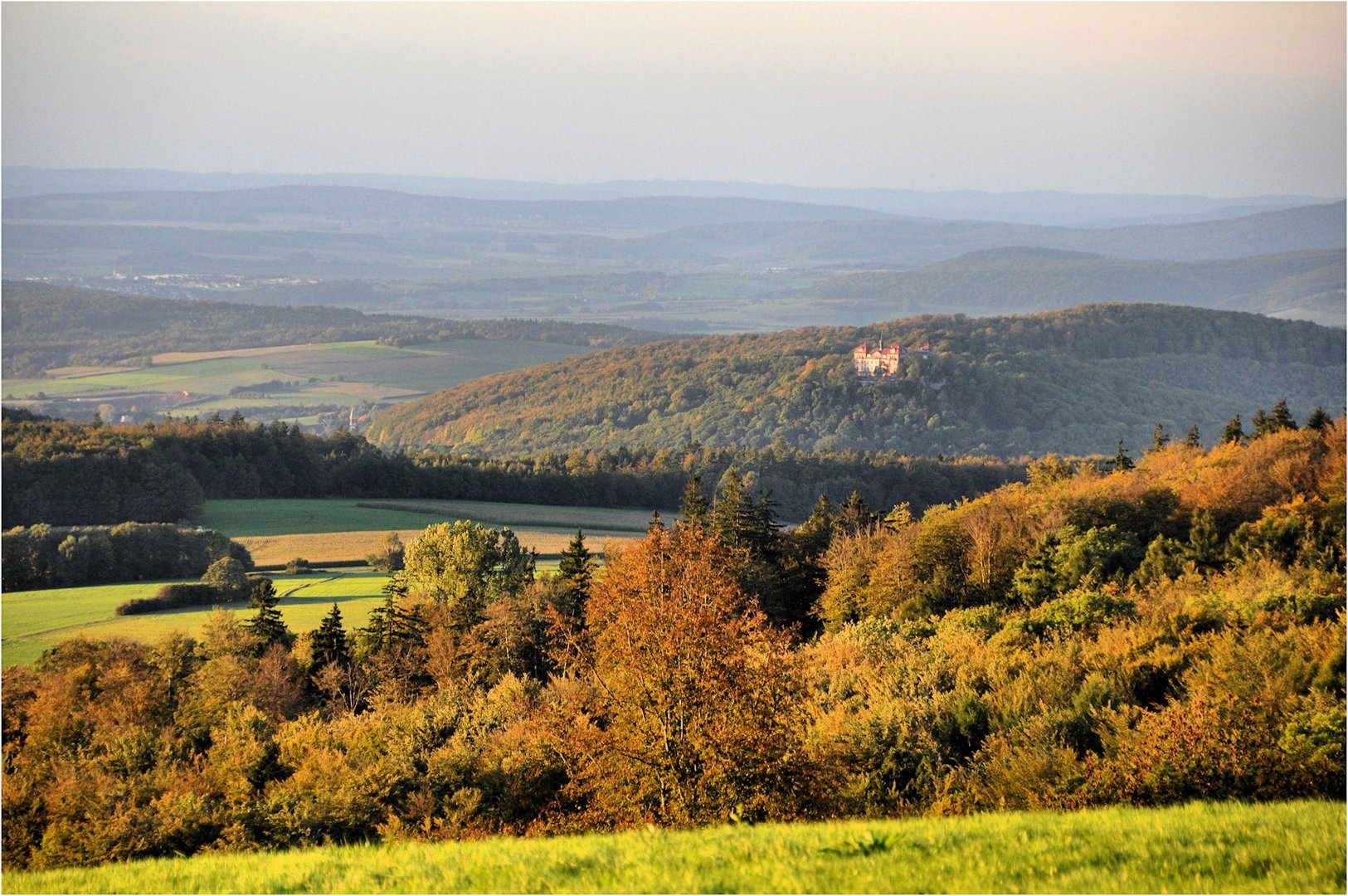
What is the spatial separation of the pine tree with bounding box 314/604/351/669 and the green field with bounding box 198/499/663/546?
93.6 feet

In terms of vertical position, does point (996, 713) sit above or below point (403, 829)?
above

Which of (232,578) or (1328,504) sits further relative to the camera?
(232,578)

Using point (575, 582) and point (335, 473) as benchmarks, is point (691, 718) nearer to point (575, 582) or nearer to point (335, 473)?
point (575, 582)

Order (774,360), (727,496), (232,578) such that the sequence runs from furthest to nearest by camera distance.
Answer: (774,360) < (232,578) < (727,496)

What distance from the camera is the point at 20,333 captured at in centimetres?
18338

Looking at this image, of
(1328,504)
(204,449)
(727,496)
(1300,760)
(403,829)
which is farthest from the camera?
(204,449)

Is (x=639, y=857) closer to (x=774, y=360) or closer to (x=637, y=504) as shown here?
(x=637, y=504)

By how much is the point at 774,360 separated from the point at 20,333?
4482 inches

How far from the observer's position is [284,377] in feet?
557

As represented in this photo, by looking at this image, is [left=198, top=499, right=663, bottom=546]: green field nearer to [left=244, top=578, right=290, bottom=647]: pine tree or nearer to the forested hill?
[left=244, top=578, right=290, bottom=647]: pine tree

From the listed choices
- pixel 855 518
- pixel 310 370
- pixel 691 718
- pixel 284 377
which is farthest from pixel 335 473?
pixel 310 370

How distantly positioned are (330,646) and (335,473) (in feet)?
162

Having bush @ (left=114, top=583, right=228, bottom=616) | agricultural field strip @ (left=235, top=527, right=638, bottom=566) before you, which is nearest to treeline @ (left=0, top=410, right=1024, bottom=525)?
agricultural field strip @ (left=235, top=527, right=638, bottom=566)

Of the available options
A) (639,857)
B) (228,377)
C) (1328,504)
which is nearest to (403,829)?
(639,857)
